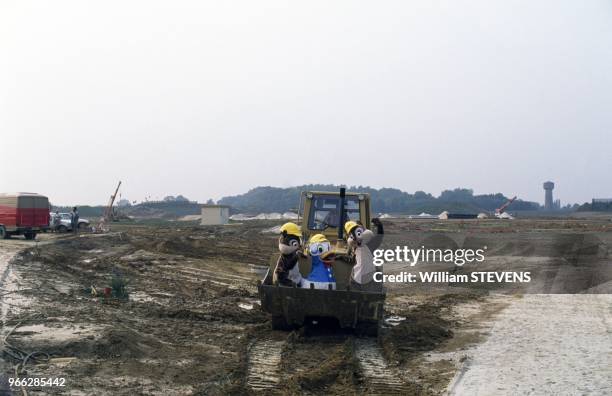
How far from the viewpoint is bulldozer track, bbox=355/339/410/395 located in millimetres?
8875

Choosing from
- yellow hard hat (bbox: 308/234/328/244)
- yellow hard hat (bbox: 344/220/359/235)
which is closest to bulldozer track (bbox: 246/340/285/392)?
yellow hard hat (bbox: 308/234/328/244)

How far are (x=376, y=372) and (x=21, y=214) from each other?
26.0 metres

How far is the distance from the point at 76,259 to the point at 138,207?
91.9 metres

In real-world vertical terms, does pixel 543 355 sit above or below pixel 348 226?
below

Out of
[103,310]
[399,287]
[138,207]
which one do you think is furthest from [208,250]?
[138,207]

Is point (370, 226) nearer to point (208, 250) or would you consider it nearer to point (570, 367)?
point (570, 367)

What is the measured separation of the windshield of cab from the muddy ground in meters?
2.12

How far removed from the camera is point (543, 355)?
10.8 metres

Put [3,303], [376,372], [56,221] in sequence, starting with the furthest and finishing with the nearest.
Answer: [56,221], [3,303], [376,372]

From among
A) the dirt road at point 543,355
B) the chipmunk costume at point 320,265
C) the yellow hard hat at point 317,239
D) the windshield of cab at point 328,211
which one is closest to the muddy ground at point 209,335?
the dirt road at point 543,355

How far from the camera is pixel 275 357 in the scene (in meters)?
10.5

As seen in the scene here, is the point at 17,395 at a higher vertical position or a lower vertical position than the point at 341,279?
lower

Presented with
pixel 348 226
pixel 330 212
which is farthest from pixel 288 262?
pixel 330 212

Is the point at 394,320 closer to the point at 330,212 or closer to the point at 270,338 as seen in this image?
the point at 330,212
